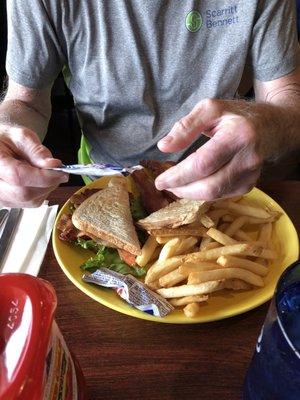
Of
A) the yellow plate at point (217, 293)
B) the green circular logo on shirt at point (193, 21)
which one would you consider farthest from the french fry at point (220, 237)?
the green circular logo on shirt at point (193, 21)

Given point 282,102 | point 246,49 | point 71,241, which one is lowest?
point 71,241

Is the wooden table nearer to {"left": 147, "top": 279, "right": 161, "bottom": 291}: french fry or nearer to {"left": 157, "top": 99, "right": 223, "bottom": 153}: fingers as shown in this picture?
{"left": 147, "top": 279, "right": 161, "bottom": 291}: french fry

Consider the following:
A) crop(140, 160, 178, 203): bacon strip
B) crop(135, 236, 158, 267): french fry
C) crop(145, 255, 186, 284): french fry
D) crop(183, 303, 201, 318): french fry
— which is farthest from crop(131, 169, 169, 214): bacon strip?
crop(183, 303, 201, 318): french fry

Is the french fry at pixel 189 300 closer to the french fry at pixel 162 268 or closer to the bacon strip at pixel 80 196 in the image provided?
the french fry at pixel 162 268

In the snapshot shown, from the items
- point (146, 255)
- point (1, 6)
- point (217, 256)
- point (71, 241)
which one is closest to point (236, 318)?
point (217, 256)

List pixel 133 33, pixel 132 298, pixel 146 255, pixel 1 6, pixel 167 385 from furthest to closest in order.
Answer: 1. pixel 1 6
2. pixel 133 33
3. pixel 146 255
4. pixel 132 298
5. pixel 167 385

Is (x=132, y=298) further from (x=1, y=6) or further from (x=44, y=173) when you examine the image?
(x=1, y=6)

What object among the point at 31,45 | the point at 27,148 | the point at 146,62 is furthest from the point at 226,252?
the point at 31,45
